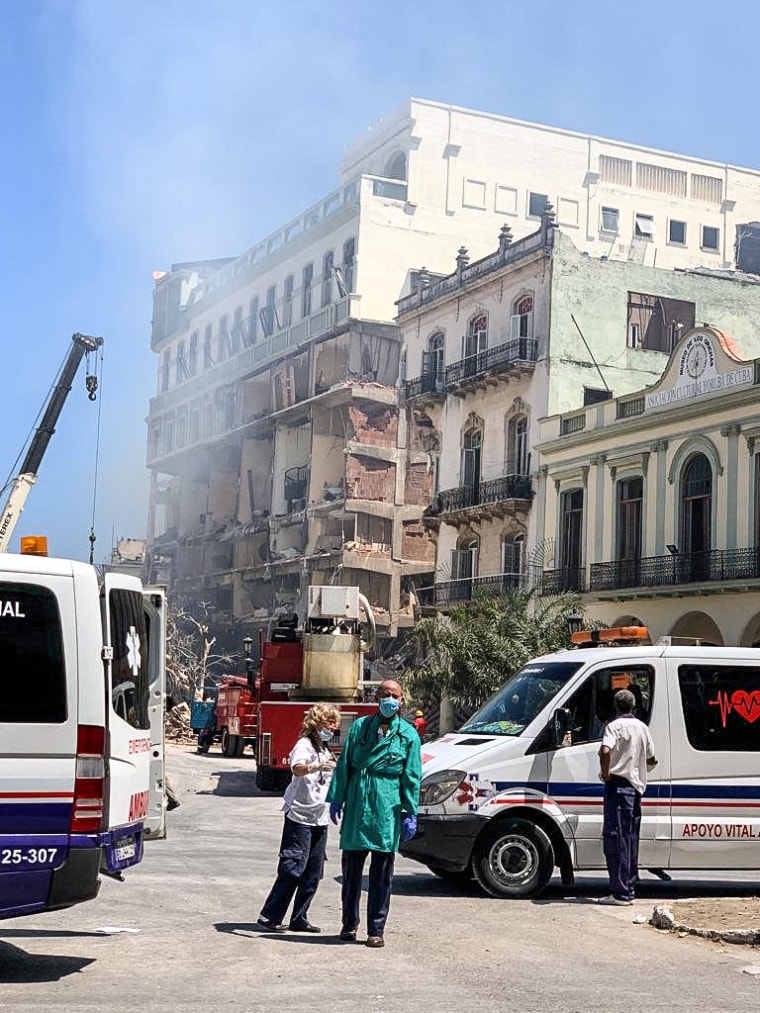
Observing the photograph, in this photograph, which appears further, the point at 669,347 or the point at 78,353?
the point at 669,347

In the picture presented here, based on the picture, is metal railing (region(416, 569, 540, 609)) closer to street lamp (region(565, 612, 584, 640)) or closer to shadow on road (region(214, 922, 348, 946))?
street lamp (region(565, 612, 584, 640))

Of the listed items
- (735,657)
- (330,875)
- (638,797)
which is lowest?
(330,875)

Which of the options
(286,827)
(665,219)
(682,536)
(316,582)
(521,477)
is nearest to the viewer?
(286,827)

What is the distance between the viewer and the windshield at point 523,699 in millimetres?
12742

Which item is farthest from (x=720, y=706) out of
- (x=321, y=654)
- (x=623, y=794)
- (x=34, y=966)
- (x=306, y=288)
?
(x=306, y=288)

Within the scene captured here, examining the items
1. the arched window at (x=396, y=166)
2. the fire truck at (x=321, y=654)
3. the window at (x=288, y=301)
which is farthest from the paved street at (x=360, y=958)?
the window at (x=288, y=301)

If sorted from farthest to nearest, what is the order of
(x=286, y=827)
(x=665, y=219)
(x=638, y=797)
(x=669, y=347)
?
(x=665, y=219)
(x=669, y=347)
(x=638, y=797)
(x=286, y=827)

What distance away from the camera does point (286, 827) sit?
10.1 m

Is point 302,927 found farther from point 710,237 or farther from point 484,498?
point 710,237

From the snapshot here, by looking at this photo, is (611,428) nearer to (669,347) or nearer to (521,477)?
(521,477)

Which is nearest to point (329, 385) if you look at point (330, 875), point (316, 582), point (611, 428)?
point (316, 582)

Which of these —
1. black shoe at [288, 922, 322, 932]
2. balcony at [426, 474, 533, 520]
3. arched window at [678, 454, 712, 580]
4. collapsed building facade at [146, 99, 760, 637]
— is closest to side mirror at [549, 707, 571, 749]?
black shoe at [288, 922, 322, 932]

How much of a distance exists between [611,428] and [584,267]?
7382 mm

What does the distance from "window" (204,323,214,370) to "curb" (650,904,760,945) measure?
6295 centimetres
